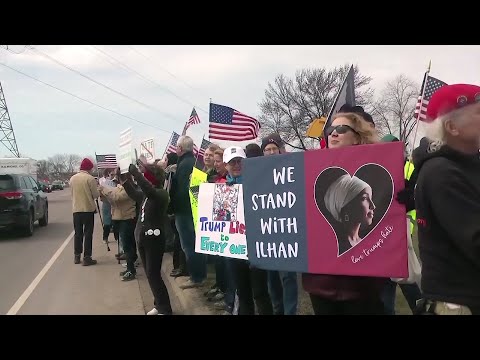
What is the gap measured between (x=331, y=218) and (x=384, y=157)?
45cm

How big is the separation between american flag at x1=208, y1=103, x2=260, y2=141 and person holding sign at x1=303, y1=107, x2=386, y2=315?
4561mm

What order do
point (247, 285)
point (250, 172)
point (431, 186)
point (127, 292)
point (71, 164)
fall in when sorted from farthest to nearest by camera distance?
1. point (71, 164)
2. point (127, 292)
3. point (247, 285)
4. point (250, 172)
5. point (431, 186)

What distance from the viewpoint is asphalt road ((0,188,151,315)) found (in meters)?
5.79

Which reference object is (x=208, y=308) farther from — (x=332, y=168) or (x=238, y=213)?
(x=332, y=168)

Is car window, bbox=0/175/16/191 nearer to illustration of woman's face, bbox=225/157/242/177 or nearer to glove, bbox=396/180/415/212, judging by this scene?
illustration of woman's face, bbox=225/157/242/177

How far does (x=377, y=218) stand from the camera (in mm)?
2379

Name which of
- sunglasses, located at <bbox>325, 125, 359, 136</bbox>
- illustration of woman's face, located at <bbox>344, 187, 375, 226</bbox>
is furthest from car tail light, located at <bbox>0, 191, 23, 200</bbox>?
illustration of woman's face, located at <bbox>344, 187, 375, 226</bbox>

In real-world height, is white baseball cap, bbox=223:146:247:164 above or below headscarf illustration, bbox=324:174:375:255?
above

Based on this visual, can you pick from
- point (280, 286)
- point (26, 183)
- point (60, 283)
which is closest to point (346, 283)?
point (280, 286)

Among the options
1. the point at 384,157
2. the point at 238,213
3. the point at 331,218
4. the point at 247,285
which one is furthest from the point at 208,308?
the point at 384,157

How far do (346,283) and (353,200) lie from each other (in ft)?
1.48

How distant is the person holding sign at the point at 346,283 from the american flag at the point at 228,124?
15.0ft

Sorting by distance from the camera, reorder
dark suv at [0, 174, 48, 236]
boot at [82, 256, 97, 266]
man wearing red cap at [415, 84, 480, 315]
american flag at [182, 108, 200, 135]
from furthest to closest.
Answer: dark suv at [0, 174, 48, 236] → american flag at [182, 108, 200, 135] → boot at [82, 256, 97, 266] → man wearing red cap at [415, 84, 480, 315]

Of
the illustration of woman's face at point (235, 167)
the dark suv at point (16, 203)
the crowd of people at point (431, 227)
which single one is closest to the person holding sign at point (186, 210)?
the crowd of people at point (431, 227)
